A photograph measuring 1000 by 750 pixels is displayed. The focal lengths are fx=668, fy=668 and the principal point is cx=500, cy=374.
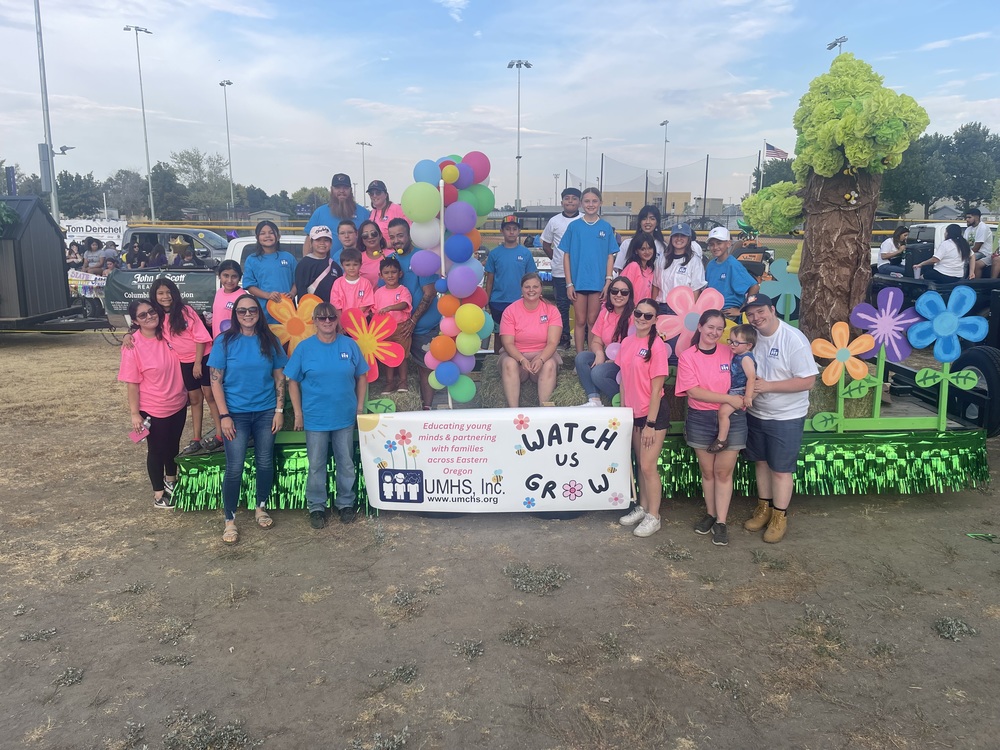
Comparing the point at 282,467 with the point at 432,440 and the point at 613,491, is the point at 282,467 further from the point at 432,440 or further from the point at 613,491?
the point at 613,491

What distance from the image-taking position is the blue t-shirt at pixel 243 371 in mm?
4441

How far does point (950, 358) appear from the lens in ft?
15.9

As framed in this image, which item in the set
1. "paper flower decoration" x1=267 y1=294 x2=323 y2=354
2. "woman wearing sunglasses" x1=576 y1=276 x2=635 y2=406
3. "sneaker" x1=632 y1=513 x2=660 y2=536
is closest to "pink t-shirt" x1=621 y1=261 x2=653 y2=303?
"woman wearing sunglasses" x1=576 y1=276 x2=635 y2=406

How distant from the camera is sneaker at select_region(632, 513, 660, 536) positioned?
4.58 metres

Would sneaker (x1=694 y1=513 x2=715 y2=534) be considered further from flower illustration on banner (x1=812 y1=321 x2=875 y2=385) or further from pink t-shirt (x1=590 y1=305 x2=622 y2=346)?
pink t-shirt (x1=590 y1=305 x2=622 y2=346)

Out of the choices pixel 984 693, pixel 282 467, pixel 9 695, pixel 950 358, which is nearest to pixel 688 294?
pixel 950 358

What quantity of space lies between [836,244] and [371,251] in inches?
155

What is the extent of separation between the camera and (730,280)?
19.1 ft

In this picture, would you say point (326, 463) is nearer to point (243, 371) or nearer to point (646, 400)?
point (243, 371)

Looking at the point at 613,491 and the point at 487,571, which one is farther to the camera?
the point at 613,491

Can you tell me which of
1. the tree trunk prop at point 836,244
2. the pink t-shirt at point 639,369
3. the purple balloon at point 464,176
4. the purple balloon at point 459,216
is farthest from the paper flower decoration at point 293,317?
the tree trunk prop at point 836,244

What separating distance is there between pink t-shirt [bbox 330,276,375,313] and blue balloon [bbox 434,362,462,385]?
73 cm

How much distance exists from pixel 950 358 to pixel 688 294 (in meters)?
1.98

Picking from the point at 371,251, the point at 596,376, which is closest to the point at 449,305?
the point at 371,251
